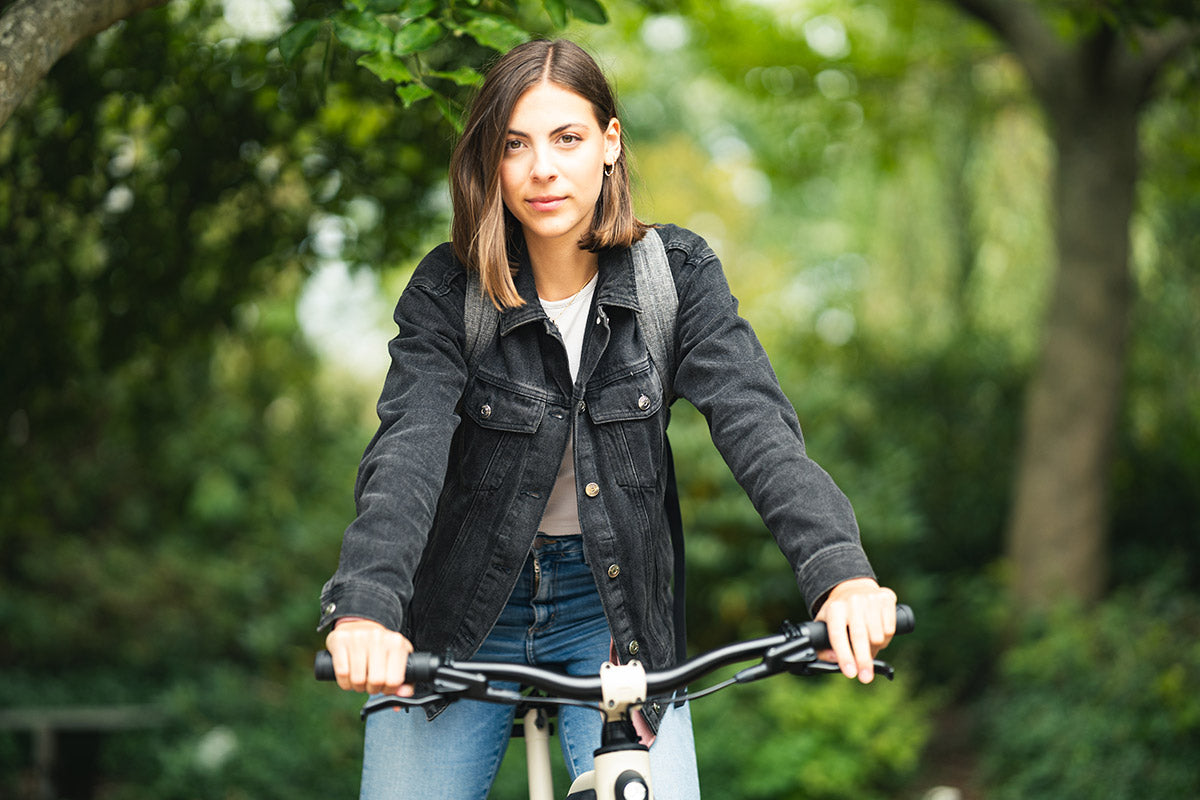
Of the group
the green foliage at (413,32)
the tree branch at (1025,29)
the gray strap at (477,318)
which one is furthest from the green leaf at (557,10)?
the tree branch at (1025,29)

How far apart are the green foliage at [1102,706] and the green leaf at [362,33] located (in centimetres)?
399

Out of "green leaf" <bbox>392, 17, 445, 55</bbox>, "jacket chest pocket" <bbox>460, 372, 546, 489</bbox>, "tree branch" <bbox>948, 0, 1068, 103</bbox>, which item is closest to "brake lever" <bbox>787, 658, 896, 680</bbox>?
"jacket chest pocket" <bbox>460, 372, 546, 489</bbox>

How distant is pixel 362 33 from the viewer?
2.23 metres

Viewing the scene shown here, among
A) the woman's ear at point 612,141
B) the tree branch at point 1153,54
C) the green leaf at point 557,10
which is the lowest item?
the woman's ear at point 612,141

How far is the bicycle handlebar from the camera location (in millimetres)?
1570

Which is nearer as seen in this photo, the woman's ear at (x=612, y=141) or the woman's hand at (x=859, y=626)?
the woman's hand at (x=859, y=626)

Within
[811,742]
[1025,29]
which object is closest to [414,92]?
[811,742]

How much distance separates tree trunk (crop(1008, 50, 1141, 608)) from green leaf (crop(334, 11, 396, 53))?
474cm

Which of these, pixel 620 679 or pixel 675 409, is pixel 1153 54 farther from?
pixel 620 679

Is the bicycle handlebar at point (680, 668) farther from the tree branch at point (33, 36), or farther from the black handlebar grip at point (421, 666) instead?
the tree branch at point (33, 36)

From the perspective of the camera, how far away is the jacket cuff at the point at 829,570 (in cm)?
167

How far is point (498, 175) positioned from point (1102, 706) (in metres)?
4.13

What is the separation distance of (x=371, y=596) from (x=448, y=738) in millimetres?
494

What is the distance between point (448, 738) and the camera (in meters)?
1.98
